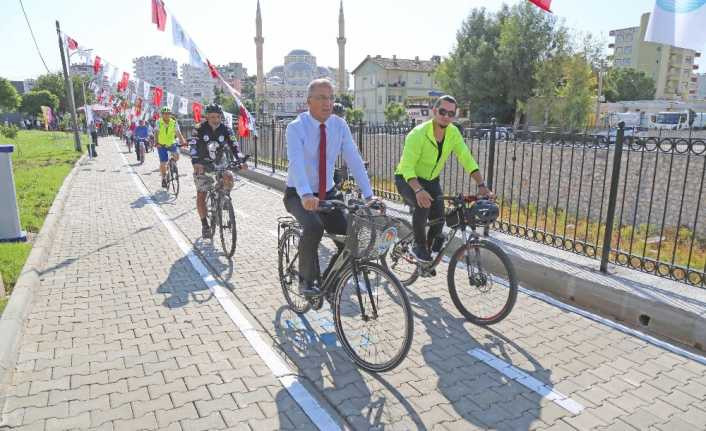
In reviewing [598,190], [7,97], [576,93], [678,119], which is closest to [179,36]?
[598,190]

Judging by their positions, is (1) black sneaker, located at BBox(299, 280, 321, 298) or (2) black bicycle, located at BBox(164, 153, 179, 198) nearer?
(1) black sneaker, located at BBox(299, 280, 321, 298)

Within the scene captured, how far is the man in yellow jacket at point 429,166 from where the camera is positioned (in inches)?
182

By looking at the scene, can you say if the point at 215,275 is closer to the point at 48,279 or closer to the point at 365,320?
the point at 48,279

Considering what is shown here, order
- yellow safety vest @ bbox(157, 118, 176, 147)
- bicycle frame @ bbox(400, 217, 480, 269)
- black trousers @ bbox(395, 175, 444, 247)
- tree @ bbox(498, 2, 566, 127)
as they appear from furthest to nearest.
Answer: tree @ bbox(498, 2, 566, 127), yellow safety vest @ bbox(157, 118, 176, 147), black trousers @ bbox(395, 175, 444, 247), bicycle frame @ bbox(400, 217, 480, 269)

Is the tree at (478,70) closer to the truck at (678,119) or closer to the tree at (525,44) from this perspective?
the tree at (525,44)

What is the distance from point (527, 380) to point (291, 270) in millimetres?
2251

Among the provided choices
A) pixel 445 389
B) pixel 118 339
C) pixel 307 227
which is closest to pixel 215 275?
pixel 118 339

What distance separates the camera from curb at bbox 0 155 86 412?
3561 millimetres

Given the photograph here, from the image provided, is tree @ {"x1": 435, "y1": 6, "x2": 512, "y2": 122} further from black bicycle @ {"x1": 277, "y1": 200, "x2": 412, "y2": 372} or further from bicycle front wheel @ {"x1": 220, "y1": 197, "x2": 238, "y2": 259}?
black bicycle @ {"x1": 277, "y1": 200, "x2": 412, "y2": 372}

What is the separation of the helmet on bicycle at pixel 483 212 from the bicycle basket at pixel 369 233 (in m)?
1.21

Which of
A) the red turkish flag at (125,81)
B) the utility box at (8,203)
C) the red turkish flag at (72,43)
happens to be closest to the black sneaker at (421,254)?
the utility box at (8,203)

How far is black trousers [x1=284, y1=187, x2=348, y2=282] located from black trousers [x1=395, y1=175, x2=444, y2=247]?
1.15m

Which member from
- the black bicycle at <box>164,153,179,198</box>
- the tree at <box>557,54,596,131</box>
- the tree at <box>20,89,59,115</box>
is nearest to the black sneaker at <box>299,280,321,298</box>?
the black bicycle at <box>164,153,179,198</box>

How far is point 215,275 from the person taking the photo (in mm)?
5926
